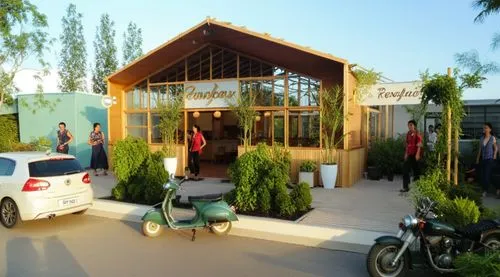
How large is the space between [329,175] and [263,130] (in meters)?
4.70

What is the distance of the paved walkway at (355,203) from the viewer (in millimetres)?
7203

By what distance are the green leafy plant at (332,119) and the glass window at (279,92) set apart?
4.34 ft

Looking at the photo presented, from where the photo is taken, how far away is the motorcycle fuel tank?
489 centimetres

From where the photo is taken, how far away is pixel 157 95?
48.1 ft

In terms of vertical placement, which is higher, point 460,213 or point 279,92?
point 279,92

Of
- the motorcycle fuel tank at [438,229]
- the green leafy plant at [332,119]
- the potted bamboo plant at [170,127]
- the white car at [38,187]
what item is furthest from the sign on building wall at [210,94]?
the motorcycle fuel tank at [438,229]

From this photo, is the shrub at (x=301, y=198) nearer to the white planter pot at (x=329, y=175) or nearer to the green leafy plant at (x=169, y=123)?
the white planter pot at (x=329, y=175)

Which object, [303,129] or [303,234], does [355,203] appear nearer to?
[303,234]

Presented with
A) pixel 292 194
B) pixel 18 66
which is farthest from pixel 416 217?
pixel 18 66

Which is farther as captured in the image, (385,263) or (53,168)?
(53,168)

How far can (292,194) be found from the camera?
8133mm

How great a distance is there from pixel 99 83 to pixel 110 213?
19.1m

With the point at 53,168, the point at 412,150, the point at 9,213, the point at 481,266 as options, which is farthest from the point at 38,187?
the point at 412,150

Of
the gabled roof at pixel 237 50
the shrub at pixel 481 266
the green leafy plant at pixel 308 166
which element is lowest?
the shrub at pixel 481 266
